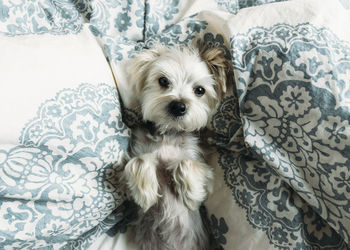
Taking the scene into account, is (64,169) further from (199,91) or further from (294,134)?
(294,134)

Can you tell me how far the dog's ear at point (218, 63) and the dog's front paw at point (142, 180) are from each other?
0.41m

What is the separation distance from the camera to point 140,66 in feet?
3.87

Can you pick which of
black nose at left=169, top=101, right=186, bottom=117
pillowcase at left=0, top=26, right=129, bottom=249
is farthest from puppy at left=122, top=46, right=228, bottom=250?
pillowcase at left=0, top=26, right=129, bottom=249

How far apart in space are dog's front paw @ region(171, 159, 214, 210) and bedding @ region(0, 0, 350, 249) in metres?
0.05

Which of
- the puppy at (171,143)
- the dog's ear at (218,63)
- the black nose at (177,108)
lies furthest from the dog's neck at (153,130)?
the dog's ear at (218,63)

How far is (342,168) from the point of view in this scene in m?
0.84

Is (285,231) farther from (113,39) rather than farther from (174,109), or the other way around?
(113,39)

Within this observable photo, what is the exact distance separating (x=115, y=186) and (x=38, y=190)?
28 cm

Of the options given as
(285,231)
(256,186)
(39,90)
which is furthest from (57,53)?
(285,231)

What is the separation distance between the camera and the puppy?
108cm

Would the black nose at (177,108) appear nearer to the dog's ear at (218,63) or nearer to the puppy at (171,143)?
the puppy at (171,143)

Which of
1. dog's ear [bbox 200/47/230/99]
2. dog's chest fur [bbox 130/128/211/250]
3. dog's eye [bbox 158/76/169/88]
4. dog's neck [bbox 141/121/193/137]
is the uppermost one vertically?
dog's ear [bbox 200/47/230/99]

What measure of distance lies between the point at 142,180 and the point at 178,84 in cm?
41

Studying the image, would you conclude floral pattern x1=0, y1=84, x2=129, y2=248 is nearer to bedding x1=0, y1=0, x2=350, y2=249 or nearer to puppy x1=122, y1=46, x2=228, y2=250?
bedding x1=0, y1=0, x2=350, y2=249
